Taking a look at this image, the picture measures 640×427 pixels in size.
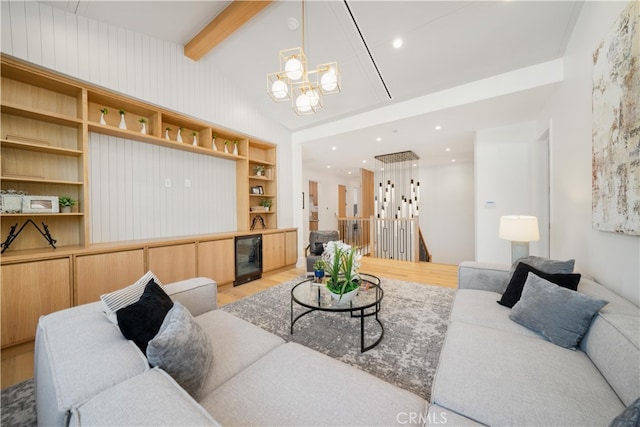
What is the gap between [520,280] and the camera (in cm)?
184

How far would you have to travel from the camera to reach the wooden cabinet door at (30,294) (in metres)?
1.88

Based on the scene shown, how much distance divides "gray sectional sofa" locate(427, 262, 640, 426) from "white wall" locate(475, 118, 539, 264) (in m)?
2.73

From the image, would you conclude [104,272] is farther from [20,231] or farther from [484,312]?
[484,312]

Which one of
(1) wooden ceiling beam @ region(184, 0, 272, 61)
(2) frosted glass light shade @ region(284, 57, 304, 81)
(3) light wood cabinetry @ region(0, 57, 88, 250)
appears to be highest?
(1) wooden ceiling beam @ region(184, 0, 272, 61)

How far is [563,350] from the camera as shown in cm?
127

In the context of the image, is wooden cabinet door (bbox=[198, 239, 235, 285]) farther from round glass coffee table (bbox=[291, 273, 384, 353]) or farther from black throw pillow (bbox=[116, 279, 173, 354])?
black throw pillow (bbox=[116, 279, 173, 354])

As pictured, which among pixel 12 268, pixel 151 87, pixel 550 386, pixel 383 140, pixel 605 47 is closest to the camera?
pixel 550 386

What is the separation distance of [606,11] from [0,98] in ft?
16.8

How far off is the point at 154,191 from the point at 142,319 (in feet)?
8.96

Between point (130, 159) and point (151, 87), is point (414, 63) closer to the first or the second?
point (151, 87)

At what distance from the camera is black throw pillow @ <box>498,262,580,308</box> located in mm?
1607

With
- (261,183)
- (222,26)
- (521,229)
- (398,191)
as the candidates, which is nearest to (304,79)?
(222,26)

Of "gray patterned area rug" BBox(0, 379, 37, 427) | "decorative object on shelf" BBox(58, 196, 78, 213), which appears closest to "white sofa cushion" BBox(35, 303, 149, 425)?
"gray patterned area rug" BBox(0, 379, 37, 427)

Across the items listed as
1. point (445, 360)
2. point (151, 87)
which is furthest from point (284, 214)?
point (445, 360)
